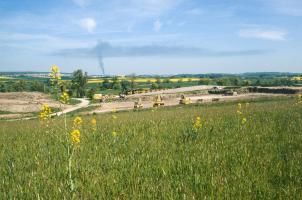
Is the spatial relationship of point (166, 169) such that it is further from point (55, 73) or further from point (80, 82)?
point (80, 82)

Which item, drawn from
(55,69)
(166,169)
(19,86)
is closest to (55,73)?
(55,69)

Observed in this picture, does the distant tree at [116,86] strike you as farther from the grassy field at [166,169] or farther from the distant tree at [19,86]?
the grassy field at [166,169]

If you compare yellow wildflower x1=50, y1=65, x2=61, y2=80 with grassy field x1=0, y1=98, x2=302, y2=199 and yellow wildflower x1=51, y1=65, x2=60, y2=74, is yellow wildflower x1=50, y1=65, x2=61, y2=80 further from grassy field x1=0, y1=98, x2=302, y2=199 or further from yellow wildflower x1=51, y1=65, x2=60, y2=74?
grassy field x1=0, y1=98, x2=302, y2=199

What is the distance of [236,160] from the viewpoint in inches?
227

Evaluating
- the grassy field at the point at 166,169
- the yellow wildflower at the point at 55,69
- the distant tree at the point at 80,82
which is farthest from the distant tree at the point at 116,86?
the yellow wildflower at the point at 55,69

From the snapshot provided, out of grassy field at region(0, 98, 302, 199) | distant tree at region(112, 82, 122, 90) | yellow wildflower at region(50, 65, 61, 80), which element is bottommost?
distant tree at region(112, 82, 122, 90)

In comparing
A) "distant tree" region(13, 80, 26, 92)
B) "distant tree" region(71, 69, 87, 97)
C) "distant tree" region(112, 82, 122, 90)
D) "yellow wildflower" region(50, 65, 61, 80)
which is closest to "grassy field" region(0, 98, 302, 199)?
"yellow wildflower" region(50, 65, 61, 80)

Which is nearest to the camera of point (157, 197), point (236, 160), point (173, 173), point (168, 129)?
point (157, 197)

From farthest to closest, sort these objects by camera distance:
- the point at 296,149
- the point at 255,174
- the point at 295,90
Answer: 1. the point at 295,90
2. the point at 296,149
3. the point at 255,174

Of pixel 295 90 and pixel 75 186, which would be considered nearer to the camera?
pixel 75 186

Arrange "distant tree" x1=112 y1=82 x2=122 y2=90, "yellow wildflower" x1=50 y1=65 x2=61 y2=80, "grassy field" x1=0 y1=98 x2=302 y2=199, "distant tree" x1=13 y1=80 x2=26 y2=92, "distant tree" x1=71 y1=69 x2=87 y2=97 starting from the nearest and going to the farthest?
"grassy field" x1=0 y1=98 x2=302 y2=199 < "yellow wildflower" x1=50 y1=65 x2=61 y2=80 < "distant tree" x1=71 y1=69 x2=87 y2=97 < "distant tree" x1=13 y1=80 x2=26 y2=92 < "distant tree" x1=112 y1=82 x2=122 y2=90

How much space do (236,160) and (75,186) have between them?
269cm

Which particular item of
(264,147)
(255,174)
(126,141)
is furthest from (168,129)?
(255,174)

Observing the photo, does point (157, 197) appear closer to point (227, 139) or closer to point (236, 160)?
point (236, 160)
